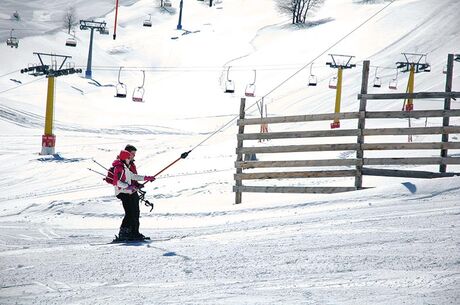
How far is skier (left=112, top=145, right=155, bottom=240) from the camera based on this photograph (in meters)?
10.6

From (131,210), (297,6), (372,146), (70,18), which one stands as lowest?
(131,210)

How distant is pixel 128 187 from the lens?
10.7 metres

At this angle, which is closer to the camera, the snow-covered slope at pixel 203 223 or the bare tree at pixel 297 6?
the snow-covered slope at pixel 203 223

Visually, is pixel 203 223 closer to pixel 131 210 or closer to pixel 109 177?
pixel 131 210

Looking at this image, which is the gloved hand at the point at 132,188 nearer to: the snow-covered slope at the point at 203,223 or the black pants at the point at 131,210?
the black pants at the point at 131,210

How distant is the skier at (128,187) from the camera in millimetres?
10633

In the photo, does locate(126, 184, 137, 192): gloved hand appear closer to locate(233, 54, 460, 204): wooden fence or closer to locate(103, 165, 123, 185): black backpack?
locate(103, 165, 123, 185): black backpack

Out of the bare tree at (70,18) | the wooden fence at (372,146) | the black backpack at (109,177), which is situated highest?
the bare tree at (70,18)

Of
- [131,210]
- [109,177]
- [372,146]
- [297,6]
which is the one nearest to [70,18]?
[297,6]

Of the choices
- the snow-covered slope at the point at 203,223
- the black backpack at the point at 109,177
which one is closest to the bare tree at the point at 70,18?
the snow-covered slope at the point at 203,223

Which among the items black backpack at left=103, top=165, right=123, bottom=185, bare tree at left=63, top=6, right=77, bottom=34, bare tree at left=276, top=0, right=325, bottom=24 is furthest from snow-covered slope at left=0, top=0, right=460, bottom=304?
bare tree at left=63, top=6, right=77, bottom=34

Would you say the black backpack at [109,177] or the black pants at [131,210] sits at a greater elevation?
the black backpack at [109,177]

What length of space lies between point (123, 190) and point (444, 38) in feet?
170

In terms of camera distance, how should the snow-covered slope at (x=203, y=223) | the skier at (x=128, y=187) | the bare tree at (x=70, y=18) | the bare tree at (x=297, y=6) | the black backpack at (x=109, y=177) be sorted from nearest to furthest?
the snow-covered slope at (x=203, y=223) → the skier at (x=128, y=187) → the black backpack at (x=109, y=177) → the bare tree at (x=297, y=6) → the bare tree at (x=70, y=18)
